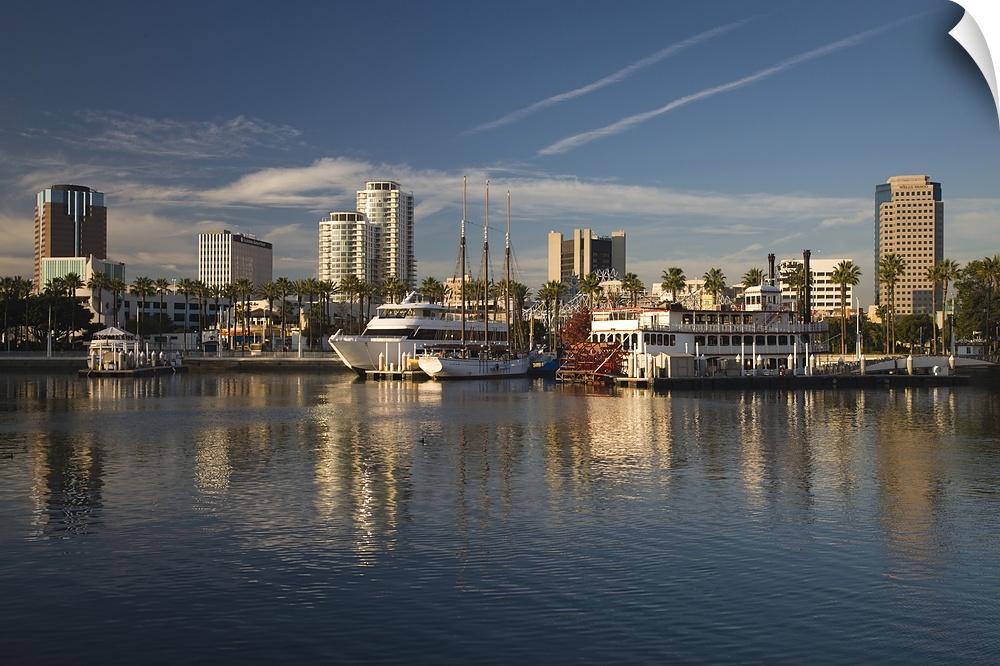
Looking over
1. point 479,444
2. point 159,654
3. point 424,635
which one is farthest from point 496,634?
point 479,444

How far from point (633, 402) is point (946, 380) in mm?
47536

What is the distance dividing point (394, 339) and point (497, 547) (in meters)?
81.6

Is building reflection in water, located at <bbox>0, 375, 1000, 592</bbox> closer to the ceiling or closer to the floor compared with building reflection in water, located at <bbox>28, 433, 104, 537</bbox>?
closer to the floor

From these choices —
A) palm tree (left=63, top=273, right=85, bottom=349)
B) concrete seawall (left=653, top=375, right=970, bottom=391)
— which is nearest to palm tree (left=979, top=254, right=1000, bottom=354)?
concrete seawall (left=653, top=375, right=970, bottom=391)

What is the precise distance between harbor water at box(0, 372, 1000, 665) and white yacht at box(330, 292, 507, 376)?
55.7m

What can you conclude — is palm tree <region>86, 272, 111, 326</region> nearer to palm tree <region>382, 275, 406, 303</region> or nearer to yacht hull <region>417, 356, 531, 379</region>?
palm tree <region>382, 275, 406, 303</region>

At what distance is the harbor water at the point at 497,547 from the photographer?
52.7ft

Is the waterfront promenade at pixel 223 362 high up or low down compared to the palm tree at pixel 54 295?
down

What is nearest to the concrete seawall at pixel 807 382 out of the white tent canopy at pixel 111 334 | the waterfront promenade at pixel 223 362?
the waterfront promenade at pixel 223 362

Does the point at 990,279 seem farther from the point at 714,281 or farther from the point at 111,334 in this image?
the point at 111,334

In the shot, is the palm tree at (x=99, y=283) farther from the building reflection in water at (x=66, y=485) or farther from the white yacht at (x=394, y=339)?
the building reflection in water at (x=66, y=485)

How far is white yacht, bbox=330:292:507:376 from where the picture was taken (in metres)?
102

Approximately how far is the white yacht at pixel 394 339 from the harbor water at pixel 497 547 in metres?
55.7

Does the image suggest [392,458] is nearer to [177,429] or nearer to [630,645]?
[177,429]
